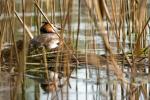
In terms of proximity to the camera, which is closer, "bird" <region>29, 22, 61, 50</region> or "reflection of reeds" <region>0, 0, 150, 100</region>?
"reflection of reeds" <region>0, 0, 150, 100</region>

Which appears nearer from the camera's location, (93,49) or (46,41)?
(93,49)

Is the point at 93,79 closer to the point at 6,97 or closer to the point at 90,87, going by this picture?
the point at 90,87

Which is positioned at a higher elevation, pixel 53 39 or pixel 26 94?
pixel 53 39

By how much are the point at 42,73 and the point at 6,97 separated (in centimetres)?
81

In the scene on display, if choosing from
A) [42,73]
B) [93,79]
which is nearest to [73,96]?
[93,79]

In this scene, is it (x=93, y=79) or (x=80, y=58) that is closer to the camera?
(x=93, y=79)

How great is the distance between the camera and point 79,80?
4.62 m

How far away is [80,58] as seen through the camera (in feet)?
16.6

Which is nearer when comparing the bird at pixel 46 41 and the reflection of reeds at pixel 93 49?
the reflection of reeds at pixel 93 49

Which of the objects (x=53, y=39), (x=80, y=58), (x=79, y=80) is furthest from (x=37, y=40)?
(x=79, y=80)

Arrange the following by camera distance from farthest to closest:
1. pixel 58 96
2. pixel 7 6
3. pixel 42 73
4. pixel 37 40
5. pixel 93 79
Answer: pixel 37 40 → pixel 42 73 → pixel 93 79 → pixel 58 96 → pixel 7 6

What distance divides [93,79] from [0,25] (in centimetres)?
97

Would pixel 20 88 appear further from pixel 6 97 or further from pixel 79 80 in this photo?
pixel 79 80

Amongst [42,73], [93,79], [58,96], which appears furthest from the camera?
[42,73]
